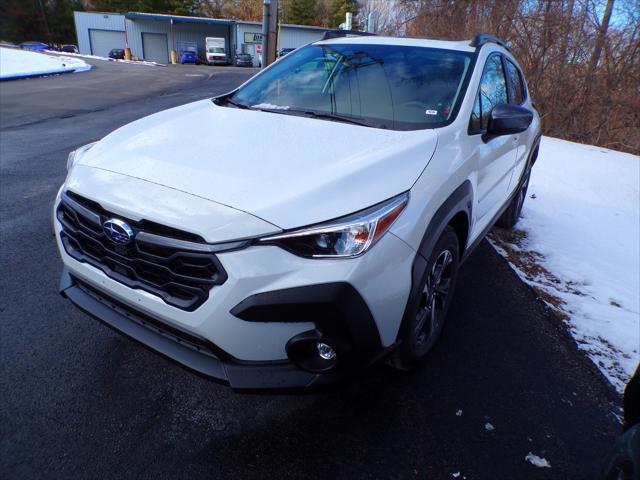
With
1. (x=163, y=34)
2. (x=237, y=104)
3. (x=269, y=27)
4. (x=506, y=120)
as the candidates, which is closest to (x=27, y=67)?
(x=269, y=27)

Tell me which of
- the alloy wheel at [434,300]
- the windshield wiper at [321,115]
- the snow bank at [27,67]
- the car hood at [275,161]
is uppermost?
the windshield wiper at [321,115]

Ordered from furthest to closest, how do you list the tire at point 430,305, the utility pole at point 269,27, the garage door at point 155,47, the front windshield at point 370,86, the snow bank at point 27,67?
the garage door at point 155,47 < the snow bank at point 27,67 < the utility pole at point 269,27 < the front windshield at point 370,86 < the tire at point 430,305

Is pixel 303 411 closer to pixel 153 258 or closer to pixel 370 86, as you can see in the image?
pixel 153 258

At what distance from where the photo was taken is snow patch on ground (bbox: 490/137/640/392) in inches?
124

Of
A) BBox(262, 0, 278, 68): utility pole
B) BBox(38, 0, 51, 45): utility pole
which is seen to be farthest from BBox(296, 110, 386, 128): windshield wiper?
BBox(38, 0, 51, 45): utility pole

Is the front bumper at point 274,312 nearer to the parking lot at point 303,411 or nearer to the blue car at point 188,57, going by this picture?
the parking lot at point 303,411

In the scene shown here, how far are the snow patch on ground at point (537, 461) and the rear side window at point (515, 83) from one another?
10.1 feet

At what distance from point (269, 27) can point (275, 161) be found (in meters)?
7.84

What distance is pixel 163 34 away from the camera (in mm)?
48406

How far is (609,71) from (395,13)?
866 cm

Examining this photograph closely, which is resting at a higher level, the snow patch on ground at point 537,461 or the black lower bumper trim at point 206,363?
the black lower bumper trim at point 206,363

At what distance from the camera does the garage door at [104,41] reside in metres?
49.0

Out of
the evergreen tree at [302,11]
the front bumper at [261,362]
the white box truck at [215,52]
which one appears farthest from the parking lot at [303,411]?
the evergreen tree at [302,11]

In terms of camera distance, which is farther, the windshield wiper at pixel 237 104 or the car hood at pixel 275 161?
the windshield wiper at pixel 237 104
